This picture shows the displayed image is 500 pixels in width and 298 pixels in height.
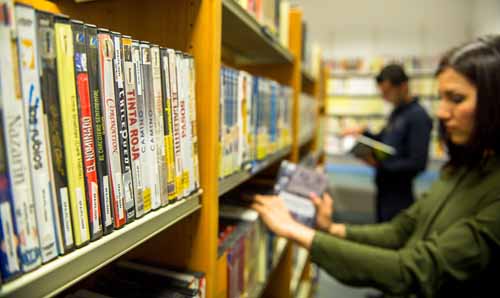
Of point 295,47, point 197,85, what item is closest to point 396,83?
point 295,47

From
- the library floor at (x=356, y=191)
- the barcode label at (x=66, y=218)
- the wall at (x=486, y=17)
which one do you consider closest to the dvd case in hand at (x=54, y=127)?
the barcode label at (x=66, y=218)

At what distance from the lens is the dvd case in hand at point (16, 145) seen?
0.33 meters

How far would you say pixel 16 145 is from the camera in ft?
1.13

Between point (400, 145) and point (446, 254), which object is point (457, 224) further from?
point (400, 145)

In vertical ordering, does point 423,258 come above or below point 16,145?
below

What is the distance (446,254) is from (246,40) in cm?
93

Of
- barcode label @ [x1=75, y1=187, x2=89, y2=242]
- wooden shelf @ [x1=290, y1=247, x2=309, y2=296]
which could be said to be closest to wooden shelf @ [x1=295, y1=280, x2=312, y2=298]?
wooden shelf @ [x1=290, y1=247, x2=309, y2=296]

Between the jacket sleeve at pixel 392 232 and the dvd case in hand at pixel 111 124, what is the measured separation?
1163 millimetres

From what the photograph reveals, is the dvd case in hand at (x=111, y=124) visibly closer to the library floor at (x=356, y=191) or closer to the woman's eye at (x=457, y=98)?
the woman's eye at (x=457, y=98)

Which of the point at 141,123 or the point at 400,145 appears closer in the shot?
the point at 141,123

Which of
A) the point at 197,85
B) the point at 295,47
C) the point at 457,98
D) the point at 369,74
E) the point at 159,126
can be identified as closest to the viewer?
the point at 159,126

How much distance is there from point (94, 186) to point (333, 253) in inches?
31.7

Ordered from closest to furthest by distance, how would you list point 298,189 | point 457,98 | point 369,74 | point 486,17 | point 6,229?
point 6,229
point 457,98
point 298,189
point 486,17
point 369,74

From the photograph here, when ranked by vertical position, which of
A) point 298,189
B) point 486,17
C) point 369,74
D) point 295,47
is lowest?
point 298,189
